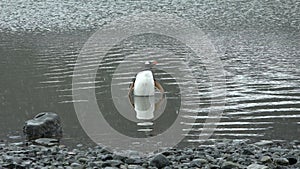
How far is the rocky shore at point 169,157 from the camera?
424 inches

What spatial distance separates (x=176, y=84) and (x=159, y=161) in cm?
841

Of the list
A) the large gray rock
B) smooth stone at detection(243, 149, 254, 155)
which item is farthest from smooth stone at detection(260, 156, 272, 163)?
the large gray rock

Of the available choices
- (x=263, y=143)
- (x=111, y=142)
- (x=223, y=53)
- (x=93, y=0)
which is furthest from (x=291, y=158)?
(x=93, y=0)

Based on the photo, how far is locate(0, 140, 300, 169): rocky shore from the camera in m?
10.8

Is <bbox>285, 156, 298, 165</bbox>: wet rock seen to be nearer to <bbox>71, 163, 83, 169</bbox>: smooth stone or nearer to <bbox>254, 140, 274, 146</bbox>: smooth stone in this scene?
<bbox>254, 140, 274, 146</bbox>: smooth stone

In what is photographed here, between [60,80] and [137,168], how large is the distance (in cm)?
1029

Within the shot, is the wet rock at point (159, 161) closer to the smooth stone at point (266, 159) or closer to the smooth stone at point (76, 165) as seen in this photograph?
the smooth stone at point (76, 165)

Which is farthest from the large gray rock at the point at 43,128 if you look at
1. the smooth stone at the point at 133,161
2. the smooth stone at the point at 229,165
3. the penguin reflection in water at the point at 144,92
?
the smooth stone at the point at 229,165

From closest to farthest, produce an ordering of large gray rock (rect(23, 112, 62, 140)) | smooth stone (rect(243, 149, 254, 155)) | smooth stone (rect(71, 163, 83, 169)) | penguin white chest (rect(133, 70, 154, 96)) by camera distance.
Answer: smooth stone (rect(71, 163, 83, 169)), smooth stone (rect(243, 149, 254, 155)), large gray rock (rect(23, 112, 62, 140)), penguin white chest (rect(133, 70, 154, 96))

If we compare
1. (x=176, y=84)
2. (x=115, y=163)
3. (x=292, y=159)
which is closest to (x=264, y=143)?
(x=292, y=159)

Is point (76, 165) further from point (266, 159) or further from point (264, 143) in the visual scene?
point (264, 143)

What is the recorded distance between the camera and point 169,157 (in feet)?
37.7

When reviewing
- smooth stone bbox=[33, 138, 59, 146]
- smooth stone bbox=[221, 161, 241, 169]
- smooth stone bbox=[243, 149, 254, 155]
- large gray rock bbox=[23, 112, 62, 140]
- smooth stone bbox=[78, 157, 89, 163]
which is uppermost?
large gray rock bbox=[23, 112, 62, 140]

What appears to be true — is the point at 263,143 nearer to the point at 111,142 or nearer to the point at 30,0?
the point at 111,142
